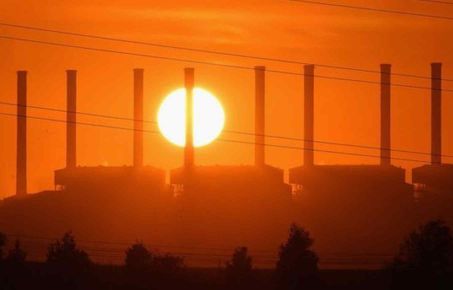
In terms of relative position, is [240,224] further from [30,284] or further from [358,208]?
[30,284]

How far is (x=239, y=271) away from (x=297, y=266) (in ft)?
4.48

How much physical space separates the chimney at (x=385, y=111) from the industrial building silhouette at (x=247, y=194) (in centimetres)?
4

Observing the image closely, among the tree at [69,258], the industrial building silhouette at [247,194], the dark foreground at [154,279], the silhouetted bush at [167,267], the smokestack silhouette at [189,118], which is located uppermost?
the smokestack silhouette at [189,118]

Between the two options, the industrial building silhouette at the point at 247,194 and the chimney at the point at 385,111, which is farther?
the chimney at the point at 385,111

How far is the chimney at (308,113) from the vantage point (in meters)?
50.3

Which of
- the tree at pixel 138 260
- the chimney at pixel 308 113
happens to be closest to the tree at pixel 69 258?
the tree at pixel 138 260

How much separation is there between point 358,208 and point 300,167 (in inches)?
133

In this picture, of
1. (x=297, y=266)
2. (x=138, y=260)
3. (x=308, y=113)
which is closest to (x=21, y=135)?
(x=308, y=113)

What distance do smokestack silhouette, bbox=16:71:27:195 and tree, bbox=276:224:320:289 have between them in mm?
19852

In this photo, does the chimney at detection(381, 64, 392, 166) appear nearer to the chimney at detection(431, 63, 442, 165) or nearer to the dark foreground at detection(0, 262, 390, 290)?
the chimney at detection(431, 63, 442, 165)

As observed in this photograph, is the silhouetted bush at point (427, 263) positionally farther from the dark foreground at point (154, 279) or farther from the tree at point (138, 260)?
the tree at point (138, 260)

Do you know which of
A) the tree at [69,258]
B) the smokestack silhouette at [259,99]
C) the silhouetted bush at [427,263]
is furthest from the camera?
the smokestack silhouette at [259,99]

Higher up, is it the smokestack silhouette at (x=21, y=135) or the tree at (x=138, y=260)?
the smokestack silhouette at (x=21, y=135)

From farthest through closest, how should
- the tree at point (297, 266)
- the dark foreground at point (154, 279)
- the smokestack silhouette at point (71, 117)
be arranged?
the smokestack silhouette at point (71, 117) → the tree at point (297, 266) → the dark foreground at point (154, 279)
